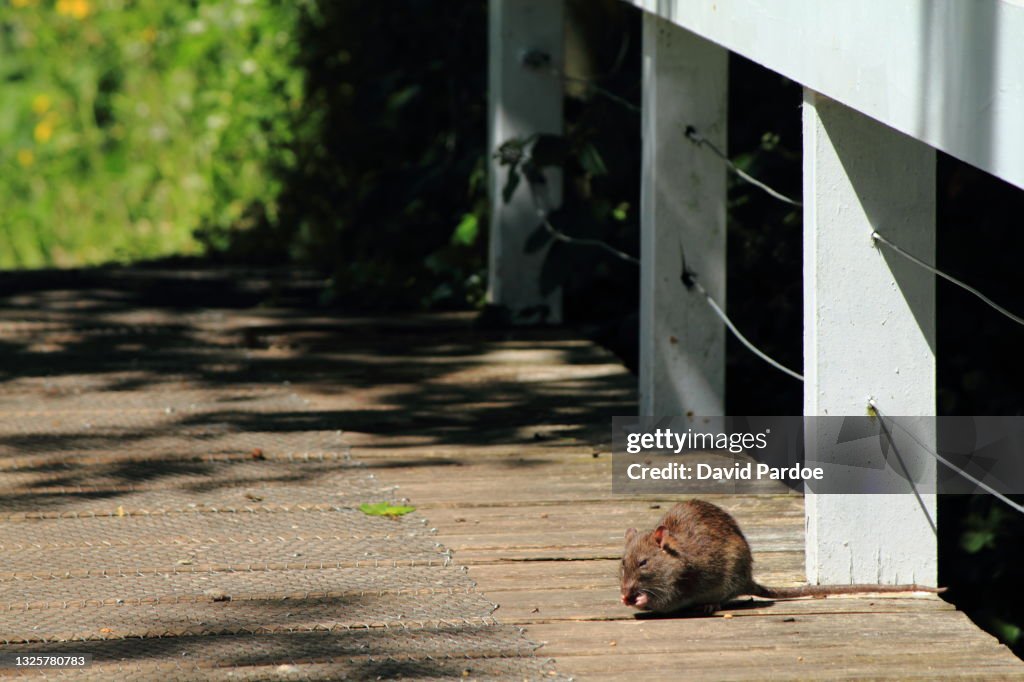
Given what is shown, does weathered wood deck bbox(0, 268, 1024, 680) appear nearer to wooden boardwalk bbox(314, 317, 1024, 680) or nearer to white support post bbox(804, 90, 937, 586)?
wooden boardwalk bbox(314, 317, 1024, 680)

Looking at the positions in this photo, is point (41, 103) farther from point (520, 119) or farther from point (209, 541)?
point (209, 541)

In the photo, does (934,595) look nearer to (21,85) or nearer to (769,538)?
(769,538)

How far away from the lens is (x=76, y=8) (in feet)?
40.2

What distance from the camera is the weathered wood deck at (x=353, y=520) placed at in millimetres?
→ 2742

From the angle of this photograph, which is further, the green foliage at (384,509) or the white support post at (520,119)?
the white support post at (520,119)

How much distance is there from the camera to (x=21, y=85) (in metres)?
12.9

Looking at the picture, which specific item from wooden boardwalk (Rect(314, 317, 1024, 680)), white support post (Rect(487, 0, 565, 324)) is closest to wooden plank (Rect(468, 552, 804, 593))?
wooden boardwalk (Rect(314, 317, 1024, 680))

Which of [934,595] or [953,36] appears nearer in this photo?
[953,36]

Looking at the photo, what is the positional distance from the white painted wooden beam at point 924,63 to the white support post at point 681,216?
103 cm

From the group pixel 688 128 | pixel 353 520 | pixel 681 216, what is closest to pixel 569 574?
pixel 353 520

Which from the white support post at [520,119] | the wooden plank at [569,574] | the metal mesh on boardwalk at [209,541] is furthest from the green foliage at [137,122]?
the wooden plank at [569,574]

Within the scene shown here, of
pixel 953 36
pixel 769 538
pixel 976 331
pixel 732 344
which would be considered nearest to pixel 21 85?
pixel 732 344

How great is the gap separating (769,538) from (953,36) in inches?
59.9

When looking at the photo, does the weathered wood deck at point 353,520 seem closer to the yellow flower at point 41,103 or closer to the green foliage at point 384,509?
the green foliage at point 384,509
